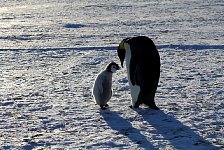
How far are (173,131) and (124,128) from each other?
0.56 meters

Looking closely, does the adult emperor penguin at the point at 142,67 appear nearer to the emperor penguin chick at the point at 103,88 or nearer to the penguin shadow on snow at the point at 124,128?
the emperor penguin chick at the point at 103,88

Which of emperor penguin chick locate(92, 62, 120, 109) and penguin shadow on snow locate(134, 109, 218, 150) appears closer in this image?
penguin shadow on snow locate(134, 109, 218, 150)

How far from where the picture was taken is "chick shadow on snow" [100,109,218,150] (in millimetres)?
4703

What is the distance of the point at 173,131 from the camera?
5.15 m

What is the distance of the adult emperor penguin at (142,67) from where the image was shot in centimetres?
602

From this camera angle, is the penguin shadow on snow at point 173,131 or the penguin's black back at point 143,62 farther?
the penguin's black back at point 143,62

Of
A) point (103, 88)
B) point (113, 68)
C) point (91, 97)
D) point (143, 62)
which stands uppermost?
point (143, 62)

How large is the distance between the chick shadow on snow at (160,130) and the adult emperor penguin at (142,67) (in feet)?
0.61

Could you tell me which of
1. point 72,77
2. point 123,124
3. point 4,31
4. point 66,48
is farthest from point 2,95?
point 4,31

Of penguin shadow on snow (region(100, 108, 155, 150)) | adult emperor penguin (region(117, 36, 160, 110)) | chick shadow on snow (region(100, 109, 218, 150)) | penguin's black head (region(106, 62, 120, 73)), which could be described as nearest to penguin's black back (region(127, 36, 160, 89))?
adult emperor penguin (region(117, 36, 160, 110))

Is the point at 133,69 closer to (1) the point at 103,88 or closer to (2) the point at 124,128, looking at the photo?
(1) the point at 103,88

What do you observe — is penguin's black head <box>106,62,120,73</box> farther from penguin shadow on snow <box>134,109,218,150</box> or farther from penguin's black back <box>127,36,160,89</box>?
penguin shadow on snow <box>134,109,218,150</box>

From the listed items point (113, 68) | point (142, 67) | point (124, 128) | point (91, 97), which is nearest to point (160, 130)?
point (124, 128)

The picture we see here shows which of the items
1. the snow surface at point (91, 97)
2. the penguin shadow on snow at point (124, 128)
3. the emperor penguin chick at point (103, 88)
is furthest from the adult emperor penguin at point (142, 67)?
the penguin shadow on snow at point (124, 128)
